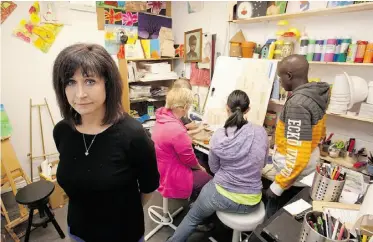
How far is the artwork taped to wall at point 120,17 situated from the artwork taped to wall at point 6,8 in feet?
3.12

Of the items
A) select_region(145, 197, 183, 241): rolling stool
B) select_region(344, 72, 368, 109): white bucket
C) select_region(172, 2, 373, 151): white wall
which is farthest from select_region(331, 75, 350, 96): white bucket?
select_region(145, 197, 183, 241): rolling stool

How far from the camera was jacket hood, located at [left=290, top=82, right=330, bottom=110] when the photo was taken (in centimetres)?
126

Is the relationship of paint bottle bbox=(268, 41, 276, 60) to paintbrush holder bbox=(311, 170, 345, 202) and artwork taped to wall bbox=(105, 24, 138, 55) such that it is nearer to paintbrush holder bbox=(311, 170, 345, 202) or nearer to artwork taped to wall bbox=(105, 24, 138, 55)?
paintbrush holder bbox=(311, 170, 345, 202)

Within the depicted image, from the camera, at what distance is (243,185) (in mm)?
1442

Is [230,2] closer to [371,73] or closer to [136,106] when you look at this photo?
[371,73]

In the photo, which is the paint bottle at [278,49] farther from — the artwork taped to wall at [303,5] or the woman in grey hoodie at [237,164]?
the woman in grey hoodie at [237,164]

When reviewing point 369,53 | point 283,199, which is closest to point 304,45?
point 369,53

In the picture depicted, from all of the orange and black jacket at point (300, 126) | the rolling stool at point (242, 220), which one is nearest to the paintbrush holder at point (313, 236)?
the orange and black jacket at point (300, 126)

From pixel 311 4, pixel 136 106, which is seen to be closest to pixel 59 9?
pixel 136 106

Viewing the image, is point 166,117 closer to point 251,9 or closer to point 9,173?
point 251,9

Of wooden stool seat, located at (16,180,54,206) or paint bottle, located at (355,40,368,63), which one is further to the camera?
wooden stool seat, located at (16,180,54,206)

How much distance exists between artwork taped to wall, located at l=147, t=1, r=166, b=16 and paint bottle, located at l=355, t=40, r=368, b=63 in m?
2.52

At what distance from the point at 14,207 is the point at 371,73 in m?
3.53

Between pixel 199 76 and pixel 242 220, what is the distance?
2.01 metres
